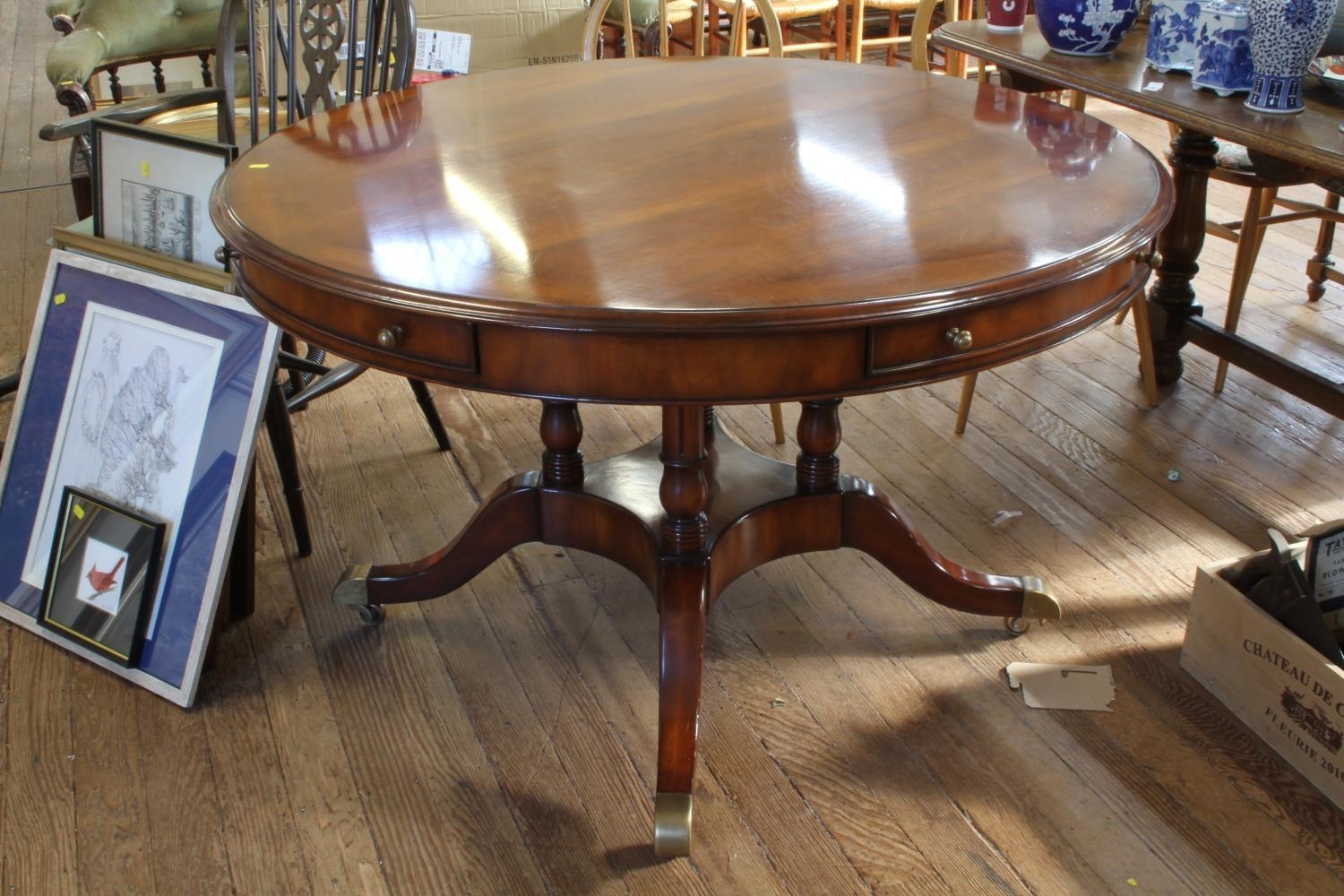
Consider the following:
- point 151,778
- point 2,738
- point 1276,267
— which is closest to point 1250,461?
point 1276,267

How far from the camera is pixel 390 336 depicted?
1104 millimetres

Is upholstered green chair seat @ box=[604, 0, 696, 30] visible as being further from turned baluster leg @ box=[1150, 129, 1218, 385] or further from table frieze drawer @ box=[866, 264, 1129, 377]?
table frieze drawer @ box=[866, 264, 1129, 377]

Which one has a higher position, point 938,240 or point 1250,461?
point 938,240

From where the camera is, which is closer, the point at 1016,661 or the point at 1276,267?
the point at 1016,661

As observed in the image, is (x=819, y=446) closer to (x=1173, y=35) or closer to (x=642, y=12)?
(x=1173, y=35)

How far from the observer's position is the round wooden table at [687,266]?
1.06 meters

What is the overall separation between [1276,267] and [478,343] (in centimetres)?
266

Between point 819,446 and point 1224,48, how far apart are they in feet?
3.09

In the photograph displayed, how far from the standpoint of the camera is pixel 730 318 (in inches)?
40.1

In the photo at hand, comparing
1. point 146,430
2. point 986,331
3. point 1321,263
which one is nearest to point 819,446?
point 986,331

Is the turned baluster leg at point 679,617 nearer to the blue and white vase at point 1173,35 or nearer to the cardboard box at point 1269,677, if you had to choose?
the cardboard box at point 1269,677

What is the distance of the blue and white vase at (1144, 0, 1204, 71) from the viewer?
2.00 meters

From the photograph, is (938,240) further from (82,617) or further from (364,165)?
(82,617)

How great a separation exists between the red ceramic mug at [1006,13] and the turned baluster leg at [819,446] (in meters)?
1.13
